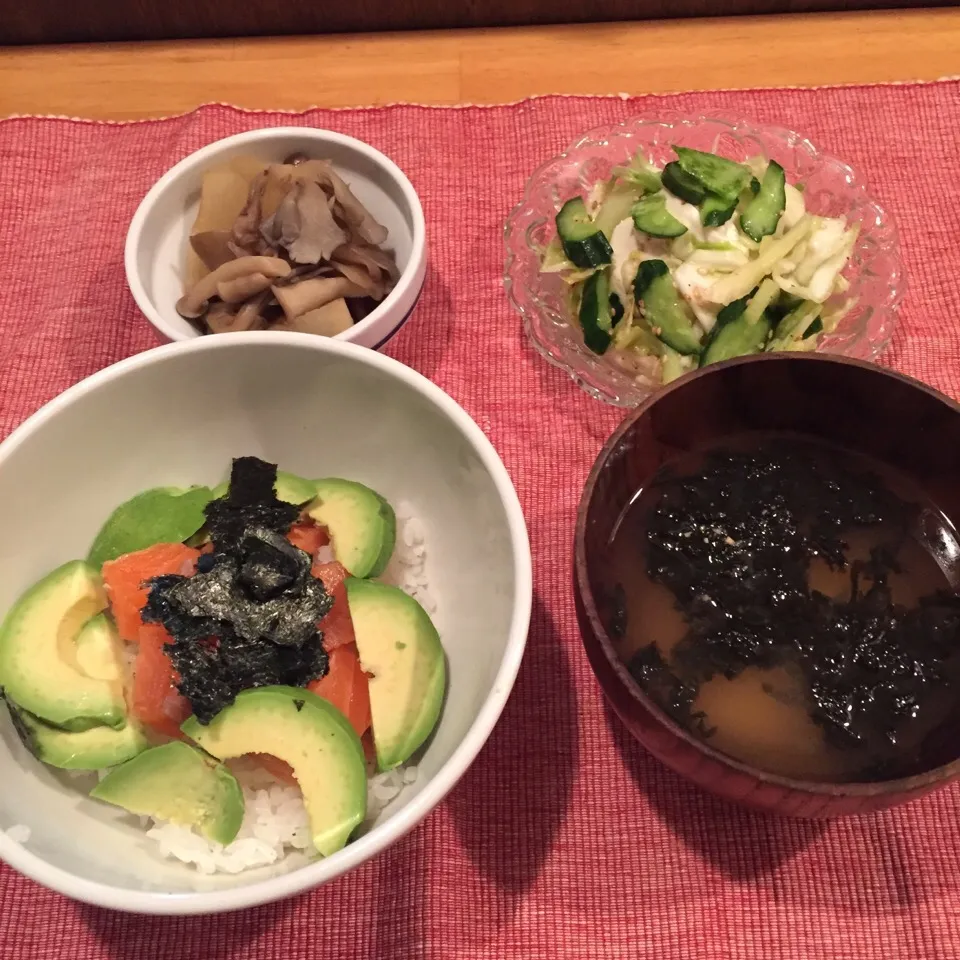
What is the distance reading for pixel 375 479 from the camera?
104 cm

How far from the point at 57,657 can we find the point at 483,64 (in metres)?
1.33

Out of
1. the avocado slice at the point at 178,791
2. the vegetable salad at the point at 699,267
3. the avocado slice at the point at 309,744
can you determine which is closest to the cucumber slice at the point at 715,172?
the vegetable salad at the point at 699,267

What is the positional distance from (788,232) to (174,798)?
1052 millimetres

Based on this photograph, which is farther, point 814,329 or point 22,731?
point 814,329

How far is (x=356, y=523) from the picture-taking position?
0.94 m

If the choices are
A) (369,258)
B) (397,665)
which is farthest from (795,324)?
(397,665)

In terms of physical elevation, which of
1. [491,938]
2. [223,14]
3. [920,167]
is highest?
[223,14]

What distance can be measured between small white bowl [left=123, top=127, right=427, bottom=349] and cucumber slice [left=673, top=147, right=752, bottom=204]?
39 centimetres

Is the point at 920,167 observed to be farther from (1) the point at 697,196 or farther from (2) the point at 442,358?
(2) the point at 442,358

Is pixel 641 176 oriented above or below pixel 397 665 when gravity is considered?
above

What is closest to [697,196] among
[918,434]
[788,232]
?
[788,232]

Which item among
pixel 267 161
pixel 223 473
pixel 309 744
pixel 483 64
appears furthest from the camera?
pixel 483 64

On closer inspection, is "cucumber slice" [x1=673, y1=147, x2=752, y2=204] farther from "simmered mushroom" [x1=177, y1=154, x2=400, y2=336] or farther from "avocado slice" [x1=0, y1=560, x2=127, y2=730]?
"avocado slice" [x1=0, y1=560, x2=127, y2=730]

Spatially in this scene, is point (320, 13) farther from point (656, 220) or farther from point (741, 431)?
point (741, 431)
